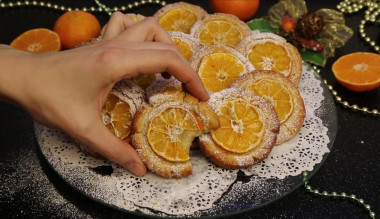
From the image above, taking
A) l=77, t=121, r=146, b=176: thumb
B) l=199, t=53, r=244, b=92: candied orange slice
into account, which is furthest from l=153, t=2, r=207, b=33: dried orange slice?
l=77, t=121, r=146, b=176: thumb

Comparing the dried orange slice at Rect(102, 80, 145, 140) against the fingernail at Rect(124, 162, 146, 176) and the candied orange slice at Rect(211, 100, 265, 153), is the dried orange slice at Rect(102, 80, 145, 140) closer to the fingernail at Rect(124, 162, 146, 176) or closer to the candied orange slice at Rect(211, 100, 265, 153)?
the fingernail at Rect(124, 162, 146, 176)

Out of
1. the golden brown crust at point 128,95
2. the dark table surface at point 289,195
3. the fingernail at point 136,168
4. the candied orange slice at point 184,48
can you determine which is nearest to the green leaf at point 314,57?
the dark table surface at point 289,195

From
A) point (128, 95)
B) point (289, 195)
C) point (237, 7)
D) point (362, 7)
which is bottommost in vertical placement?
point (289, 195)

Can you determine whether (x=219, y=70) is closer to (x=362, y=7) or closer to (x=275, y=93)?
(x=275, y=93)

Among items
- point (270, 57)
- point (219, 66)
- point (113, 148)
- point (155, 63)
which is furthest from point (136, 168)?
point (270, 57)

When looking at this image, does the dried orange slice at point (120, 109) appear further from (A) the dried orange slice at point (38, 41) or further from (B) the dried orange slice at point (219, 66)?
(A) the dried orange slice at point (38, 41)

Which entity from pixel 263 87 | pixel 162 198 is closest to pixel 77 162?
pixel 162 198
